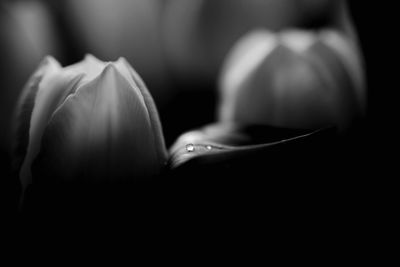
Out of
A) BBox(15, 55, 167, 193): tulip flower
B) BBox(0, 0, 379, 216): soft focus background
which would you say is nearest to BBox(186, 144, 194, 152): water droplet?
BBox(15, 55, 167, 193): tulip flower

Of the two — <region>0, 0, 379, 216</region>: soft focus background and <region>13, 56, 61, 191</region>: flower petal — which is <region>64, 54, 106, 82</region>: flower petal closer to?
<region>13, 56, 61, 191</region>: flower petal

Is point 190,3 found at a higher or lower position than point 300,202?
higher

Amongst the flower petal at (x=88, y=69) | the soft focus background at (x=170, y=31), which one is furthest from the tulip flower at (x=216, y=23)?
the flower petal at (x=88, y=69)

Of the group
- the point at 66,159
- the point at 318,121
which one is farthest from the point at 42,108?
the point at 318,121

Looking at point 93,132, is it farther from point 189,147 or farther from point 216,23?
point 216,23

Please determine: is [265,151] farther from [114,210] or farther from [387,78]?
[387,78]

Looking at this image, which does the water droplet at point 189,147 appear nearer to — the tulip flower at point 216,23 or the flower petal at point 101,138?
the flower petal at point 101,138

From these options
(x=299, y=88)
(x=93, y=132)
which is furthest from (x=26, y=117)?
(x=299, y=88)
